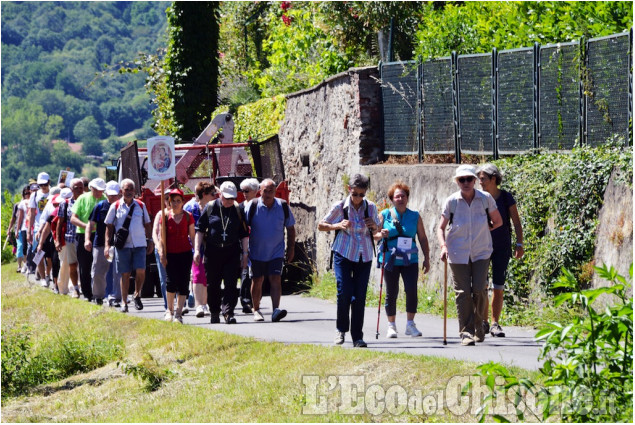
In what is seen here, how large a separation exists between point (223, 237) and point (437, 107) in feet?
18.3

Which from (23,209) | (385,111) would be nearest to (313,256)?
(385,111)

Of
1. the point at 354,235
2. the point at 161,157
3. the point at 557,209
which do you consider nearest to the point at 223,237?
the point at 161,157

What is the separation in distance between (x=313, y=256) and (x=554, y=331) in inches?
557

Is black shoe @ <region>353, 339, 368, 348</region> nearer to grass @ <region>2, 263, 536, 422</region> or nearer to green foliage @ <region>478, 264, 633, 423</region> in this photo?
grass @ <region>2, 263, 536, 422</region>

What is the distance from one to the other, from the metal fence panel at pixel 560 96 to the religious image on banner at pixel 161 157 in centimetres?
486

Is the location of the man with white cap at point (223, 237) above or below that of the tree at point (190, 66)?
below

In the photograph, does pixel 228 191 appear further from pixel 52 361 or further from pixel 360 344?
pixel 360 344

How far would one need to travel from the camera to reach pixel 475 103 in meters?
18.0

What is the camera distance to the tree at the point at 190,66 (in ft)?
102

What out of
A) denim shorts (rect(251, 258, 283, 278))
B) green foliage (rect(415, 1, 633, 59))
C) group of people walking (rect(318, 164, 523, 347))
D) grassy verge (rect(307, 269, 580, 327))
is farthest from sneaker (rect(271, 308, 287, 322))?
green foliage (rect(415, 1, 633, 59))

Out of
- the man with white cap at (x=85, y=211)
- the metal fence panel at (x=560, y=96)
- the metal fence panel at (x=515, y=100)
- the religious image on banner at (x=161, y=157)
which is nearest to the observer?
the metal fence panel at (x=560, y=96)

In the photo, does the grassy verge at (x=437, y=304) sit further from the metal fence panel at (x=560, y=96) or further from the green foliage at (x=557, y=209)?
the metal fence panel at (x=560, y=96)

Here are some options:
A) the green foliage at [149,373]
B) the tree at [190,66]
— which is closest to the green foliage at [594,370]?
the green foliage at [149,373]

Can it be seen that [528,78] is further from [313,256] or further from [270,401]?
[270,401]
